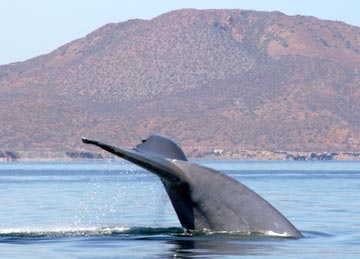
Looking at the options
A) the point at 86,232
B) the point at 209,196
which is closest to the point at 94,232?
the point at 86,232

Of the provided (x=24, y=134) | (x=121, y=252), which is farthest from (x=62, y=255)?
(x=24, y=134)

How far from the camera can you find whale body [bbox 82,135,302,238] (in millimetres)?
16438

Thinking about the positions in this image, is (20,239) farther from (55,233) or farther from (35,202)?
(35,202)

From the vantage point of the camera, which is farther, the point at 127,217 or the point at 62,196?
the point at 62,196

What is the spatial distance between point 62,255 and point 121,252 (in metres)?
0.98

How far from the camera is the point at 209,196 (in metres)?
16.6

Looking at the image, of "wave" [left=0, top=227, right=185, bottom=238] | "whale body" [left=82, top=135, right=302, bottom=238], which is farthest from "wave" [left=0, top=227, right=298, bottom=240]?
"whale body" [left=82, top=135, right=302, bottom=238]

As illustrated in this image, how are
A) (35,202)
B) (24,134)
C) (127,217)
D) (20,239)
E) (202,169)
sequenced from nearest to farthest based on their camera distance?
1. (202,169)
2. (20,239)
3. (127,217)
4. (35,202)
5. (24,134)

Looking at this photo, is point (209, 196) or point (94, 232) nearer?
point (209, 196)

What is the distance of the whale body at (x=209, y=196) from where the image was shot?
1644 centimetres

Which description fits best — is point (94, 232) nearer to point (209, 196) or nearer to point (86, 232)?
point (86, 232)

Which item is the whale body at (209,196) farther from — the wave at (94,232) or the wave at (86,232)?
the wave at (86,232)

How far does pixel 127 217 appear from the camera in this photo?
28.9 meters

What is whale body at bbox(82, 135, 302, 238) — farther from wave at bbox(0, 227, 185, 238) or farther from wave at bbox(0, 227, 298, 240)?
wave at bbox(0, 227, 185, 238)
